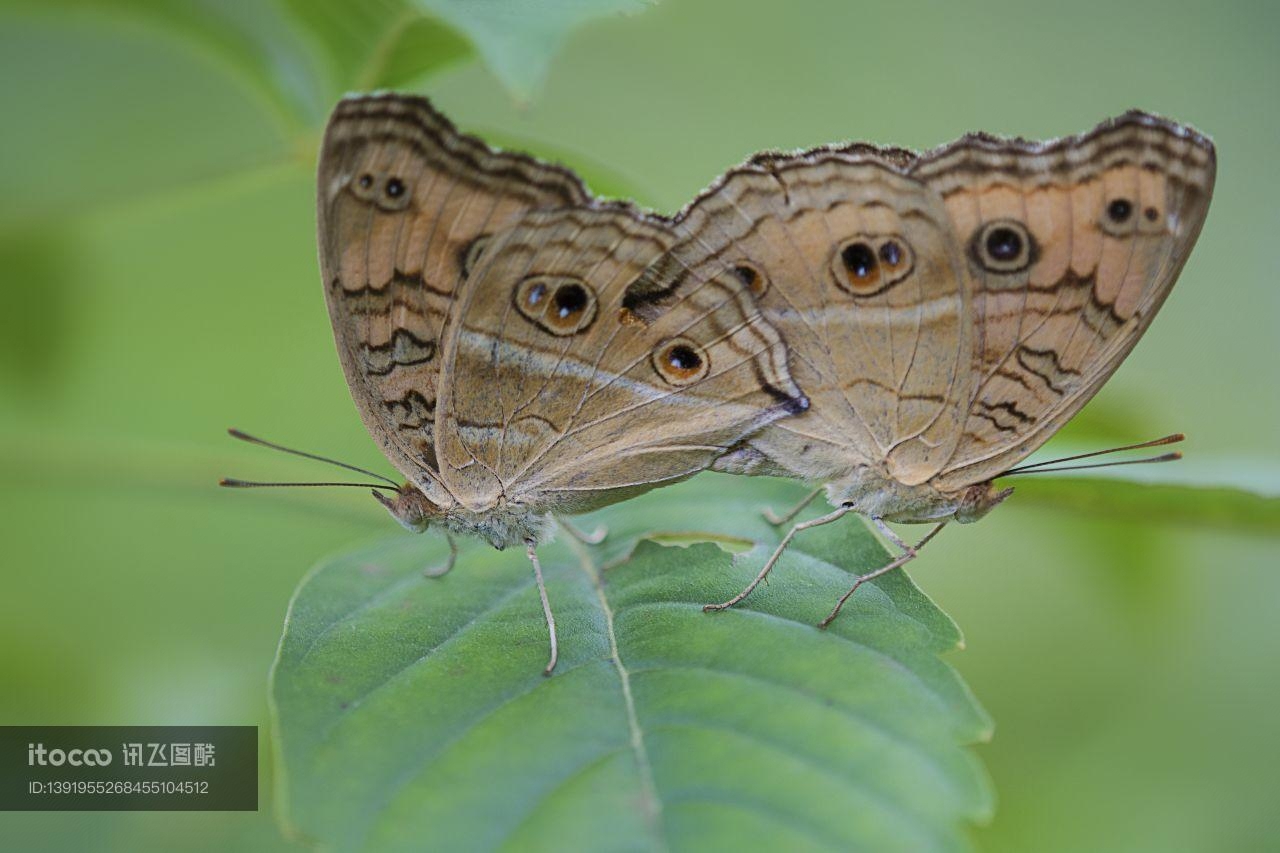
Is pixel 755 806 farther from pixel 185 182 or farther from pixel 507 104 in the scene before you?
pixel 507 104

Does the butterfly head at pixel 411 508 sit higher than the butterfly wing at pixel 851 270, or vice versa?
the butterfly wing at pixel 851 270

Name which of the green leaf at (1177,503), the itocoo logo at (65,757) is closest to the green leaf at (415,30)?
the green leaf at (1177,503)

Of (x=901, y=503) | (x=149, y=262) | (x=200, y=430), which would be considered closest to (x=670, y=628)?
(x=901, y=503)

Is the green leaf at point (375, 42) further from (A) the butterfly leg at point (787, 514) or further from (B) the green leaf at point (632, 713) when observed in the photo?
(A) the butterfly leg at point (787, 514)

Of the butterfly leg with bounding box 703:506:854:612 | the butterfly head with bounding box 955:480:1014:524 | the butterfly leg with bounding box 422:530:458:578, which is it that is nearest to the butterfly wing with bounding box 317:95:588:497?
the butterfly leg with bounding box 422:530:458:578

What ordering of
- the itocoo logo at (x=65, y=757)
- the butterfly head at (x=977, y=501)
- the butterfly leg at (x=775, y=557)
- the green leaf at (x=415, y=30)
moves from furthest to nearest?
the butterfly head at (x=977, y=501) → the itocoo logo at (x=65, y=757) → the butterfly leg at (x=775, y=557) → the green leaf at (x=415, y=30)

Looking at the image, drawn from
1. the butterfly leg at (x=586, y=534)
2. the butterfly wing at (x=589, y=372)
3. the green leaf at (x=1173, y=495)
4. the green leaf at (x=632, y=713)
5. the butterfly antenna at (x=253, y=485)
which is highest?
the butterfly wing at (x=589, y=372)

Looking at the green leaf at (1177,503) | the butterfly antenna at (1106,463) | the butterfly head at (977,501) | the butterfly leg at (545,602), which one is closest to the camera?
the butterfly leg at (545,602)

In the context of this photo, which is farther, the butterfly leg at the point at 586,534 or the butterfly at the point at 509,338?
the butterfly leg at the point at 586,534
